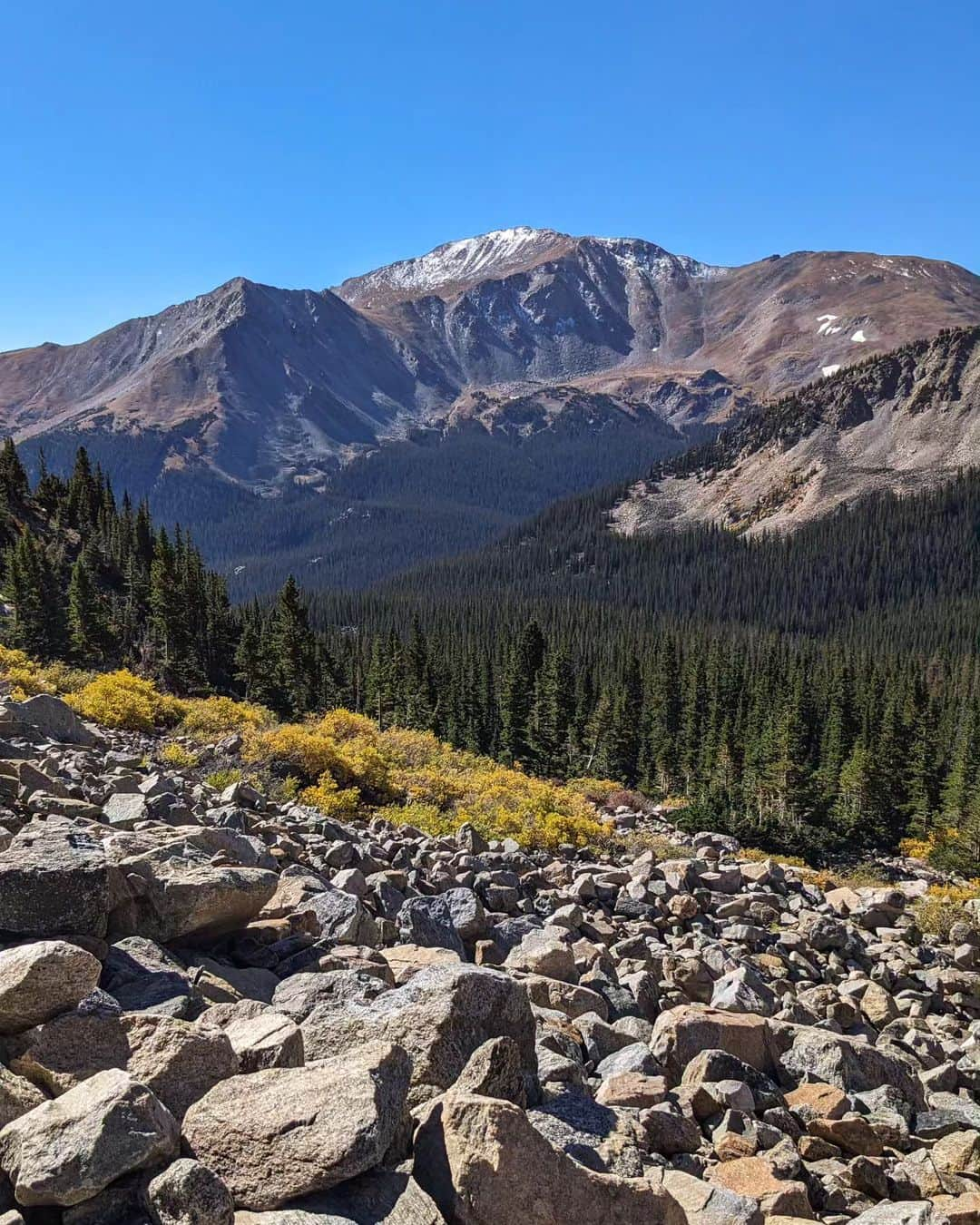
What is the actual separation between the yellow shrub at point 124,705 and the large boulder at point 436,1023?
18904mm

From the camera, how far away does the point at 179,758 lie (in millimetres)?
18953

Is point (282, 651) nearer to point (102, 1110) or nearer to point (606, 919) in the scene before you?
point (606, 919)

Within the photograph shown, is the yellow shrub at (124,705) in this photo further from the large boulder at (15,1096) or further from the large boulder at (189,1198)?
the large boulder at (189,1198)

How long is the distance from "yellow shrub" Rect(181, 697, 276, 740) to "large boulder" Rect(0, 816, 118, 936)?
57.4 ft

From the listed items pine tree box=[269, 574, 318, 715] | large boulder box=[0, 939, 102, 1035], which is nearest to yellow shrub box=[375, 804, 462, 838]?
large boulder box=[0, 939, 102, 1035]

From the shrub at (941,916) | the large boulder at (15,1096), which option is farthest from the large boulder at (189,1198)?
the shrub at (941,916)

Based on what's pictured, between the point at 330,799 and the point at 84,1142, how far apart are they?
607 inches

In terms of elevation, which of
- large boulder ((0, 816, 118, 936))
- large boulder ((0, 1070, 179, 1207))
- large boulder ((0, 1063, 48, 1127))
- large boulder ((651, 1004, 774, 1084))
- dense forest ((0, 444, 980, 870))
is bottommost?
dense forest ((0, 444, 980, 870))

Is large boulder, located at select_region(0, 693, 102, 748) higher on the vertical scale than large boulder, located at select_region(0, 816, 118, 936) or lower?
lower

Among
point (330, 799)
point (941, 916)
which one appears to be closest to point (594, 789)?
point (941, 916)

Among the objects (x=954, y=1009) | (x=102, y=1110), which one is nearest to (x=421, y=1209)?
(x=102, y=1110)

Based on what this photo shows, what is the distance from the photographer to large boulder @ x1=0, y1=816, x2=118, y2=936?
5.80 m

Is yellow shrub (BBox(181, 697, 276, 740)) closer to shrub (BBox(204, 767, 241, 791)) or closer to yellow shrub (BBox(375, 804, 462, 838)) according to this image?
shrub (BBox(204, 767, 241, 791))

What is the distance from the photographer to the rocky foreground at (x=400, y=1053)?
13.7 feet
